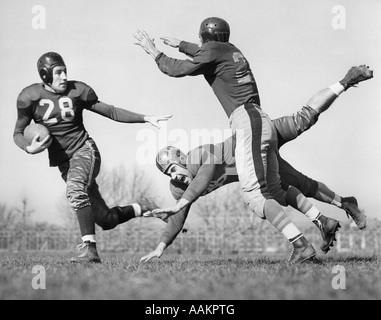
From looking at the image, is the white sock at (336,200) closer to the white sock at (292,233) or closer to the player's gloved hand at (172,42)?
the white sock at (292,233)

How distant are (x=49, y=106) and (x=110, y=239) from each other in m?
29.3

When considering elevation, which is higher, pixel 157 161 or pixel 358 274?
pixel 157 161

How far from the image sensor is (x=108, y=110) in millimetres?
6465

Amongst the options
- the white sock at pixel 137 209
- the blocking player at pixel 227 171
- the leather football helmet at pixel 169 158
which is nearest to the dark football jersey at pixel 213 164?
the blocking player at pixel 227 171

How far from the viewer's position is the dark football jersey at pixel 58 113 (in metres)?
6.14

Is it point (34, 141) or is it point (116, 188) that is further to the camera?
point (116, 188)

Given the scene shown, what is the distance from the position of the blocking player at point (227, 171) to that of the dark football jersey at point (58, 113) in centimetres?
98

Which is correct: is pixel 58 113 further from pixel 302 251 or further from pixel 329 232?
pixel 329 232
